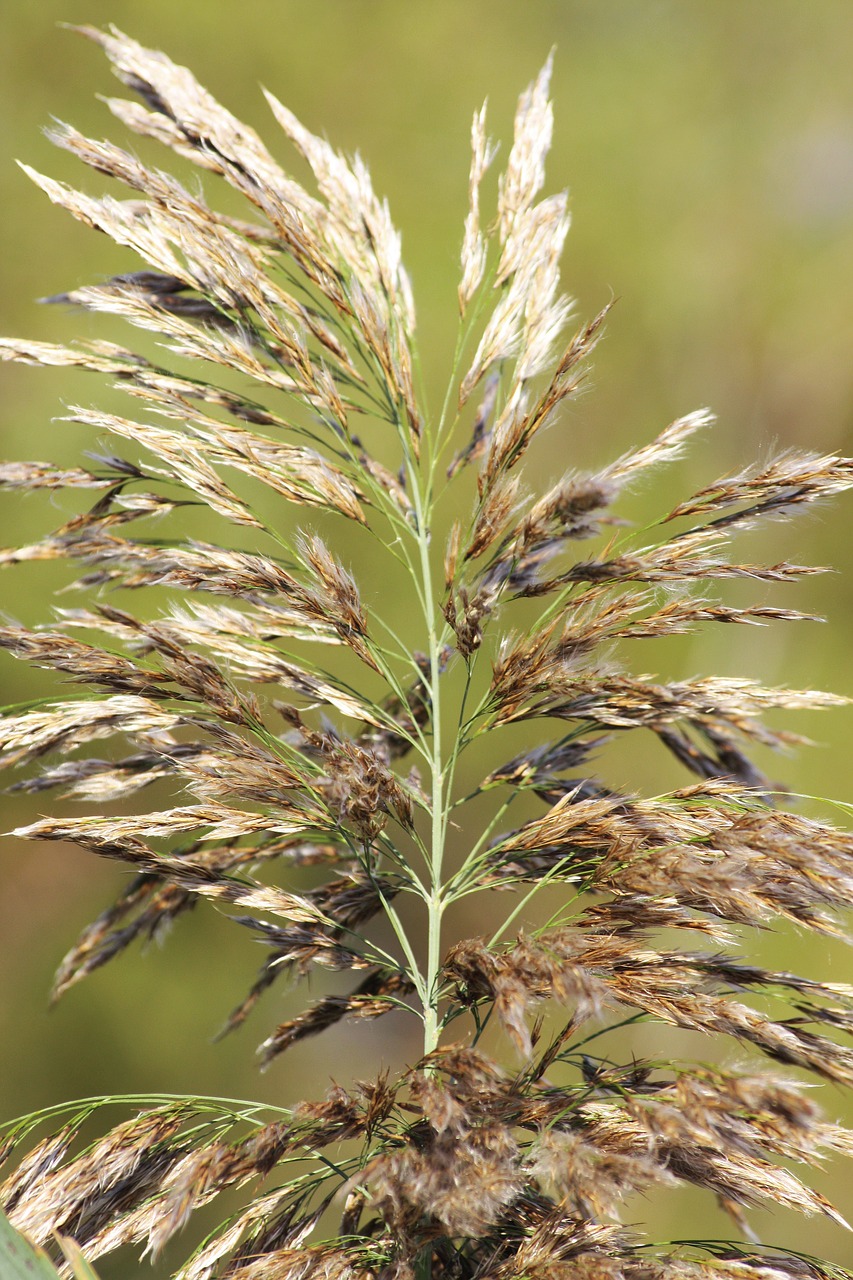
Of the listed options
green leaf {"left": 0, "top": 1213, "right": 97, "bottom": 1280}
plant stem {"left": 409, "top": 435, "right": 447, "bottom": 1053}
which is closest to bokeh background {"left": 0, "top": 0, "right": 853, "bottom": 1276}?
plant stem {"left": 409, "top": 435, "right": 447, "bottom": 1053}

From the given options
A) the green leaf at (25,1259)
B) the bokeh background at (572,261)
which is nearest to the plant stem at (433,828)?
the green leaf at (25,1259)

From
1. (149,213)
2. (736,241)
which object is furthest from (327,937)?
(736,241)

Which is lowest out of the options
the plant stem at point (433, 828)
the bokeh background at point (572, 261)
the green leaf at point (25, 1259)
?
the green leaf at point (25, 1259)

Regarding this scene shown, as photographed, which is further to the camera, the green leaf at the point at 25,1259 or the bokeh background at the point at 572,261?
the bokeh background at the point at 572,261

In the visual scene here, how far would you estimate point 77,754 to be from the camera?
1292mm

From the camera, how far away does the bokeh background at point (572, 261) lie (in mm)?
1348

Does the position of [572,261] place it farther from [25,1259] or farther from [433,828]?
[25,1259]

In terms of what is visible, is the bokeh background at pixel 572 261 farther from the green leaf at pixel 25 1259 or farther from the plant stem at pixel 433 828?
the green leaf at pixel 25 1259

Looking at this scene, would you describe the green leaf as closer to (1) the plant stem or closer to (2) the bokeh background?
(1) the plant stem

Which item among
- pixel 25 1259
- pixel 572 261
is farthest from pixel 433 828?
pixel 572 261

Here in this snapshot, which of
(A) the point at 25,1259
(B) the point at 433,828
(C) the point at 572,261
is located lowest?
(A) the point at 25,1259

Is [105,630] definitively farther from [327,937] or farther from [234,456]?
[327,937]

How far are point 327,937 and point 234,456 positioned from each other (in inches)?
12.2

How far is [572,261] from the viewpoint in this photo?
1.60 m
